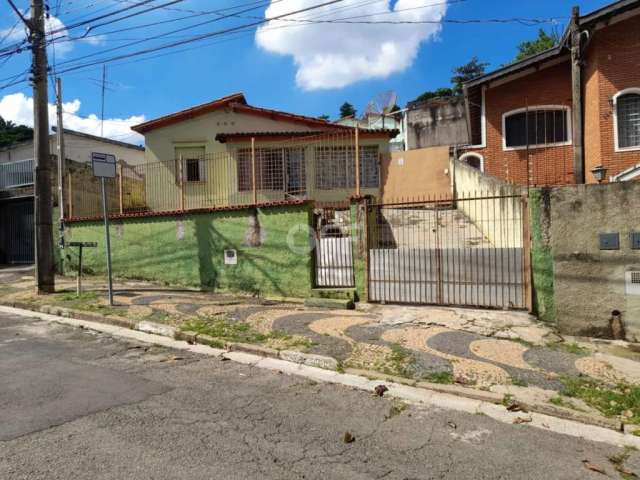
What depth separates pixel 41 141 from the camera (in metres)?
10.7

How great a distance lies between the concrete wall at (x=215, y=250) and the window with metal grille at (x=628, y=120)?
10.6 metres

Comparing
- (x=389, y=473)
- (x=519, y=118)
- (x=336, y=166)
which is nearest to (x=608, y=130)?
(x=519, y=118)

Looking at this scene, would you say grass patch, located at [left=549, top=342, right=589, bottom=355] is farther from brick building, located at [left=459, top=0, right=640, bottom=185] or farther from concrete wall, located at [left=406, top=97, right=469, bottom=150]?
concrete wall, located at [left=406, top=97, right=469, bottom=150]

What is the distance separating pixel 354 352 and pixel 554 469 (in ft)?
9.62

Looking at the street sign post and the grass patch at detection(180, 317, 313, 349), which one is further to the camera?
the street sign post

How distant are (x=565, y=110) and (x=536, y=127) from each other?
1042 millimetres

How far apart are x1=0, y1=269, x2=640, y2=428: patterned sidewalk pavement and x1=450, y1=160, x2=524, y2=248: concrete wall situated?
6.71 feet

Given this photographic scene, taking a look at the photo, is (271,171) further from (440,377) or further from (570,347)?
(440,377)

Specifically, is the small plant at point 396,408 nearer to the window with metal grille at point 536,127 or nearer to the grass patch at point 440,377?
the grass patch at point 440,377

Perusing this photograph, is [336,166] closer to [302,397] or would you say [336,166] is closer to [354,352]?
[354,352]

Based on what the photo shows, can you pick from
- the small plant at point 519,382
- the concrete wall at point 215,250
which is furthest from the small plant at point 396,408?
the concrete wall at point 215,250

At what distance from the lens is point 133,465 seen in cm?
319

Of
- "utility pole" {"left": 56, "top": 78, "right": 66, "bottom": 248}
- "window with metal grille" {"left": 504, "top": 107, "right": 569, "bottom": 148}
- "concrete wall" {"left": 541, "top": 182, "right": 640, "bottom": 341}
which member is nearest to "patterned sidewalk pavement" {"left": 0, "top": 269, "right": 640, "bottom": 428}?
"concrete wall" {"left": 541, "top": 182, "right": 640, "bottom": 341}

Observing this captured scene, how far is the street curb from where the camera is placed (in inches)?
158
